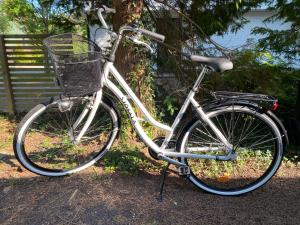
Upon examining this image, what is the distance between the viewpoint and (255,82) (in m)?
4.15

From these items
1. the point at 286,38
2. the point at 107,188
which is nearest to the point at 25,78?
the point at 107,188

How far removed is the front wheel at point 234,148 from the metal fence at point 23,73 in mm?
3006

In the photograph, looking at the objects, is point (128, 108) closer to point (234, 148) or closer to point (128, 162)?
point (128, 162)

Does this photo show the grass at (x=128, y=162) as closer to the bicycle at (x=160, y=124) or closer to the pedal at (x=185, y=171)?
the bicycle at (x=160, y=124)

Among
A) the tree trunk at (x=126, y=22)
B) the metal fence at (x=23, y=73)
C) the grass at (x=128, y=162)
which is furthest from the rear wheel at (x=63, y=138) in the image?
the metal fence at (x=23, y=73)

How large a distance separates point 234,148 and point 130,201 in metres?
1.07

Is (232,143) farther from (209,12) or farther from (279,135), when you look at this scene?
(209,12)

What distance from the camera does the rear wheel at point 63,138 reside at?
2.94 metres

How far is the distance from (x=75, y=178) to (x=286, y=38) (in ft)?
10.4

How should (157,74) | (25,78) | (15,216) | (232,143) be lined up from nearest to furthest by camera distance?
(15,216) → (232,143) → (157,74) → (25,78)

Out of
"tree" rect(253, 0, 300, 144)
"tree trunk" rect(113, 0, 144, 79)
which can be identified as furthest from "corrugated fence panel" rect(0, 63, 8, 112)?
"tree" rect(253, 0, 300, 144)

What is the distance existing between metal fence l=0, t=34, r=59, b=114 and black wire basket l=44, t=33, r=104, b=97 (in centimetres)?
253

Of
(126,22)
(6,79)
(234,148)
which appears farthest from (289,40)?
(6,79)

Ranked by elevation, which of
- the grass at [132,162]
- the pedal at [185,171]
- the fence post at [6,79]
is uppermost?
the fence post at [6,79]
